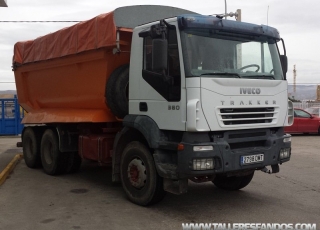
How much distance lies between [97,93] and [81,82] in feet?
2.51

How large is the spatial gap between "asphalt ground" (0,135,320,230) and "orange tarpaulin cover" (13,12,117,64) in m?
2.74

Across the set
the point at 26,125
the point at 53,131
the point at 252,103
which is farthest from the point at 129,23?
the point at 26,125

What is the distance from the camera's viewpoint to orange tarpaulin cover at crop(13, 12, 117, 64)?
23.1 feet

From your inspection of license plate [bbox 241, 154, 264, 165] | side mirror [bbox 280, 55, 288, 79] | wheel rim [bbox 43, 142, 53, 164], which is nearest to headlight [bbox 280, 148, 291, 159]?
license plate [bbox 241, 154, 264, 165]

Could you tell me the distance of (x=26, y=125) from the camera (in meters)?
10.9

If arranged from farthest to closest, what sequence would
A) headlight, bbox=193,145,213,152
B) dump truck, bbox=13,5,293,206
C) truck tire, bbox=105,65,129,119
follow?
truck tire, bbox=105,65,129,119
dump truck, bbox=13,5,293,206
headlight, bbox=193,145,213,152

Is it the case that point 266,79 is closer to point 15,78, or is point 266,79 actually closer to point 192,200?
point 192,200

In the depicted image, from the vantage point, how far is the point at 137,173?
6.53m

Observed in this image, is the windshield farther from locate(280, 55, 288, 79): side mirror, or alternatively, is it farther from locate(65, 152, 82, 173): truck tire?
locate(65, 152, 82, 173): truck tire

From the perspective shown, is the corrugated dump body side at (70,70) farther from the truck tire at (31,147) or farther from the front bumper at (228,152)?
the front bumper at (228,152)

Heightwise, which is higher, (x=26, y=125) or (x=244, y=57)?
(x=244, y=57)

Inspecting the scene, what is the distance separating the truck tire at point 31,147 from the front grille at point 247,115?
5.95 m

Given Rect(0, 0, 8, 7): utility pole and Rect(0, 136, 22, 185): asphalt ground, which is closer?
Rect(0, 136, 22, 185): asphalt ground

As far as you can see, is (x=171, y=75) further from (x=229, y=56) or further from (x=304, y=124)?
(x=304, y=124)
